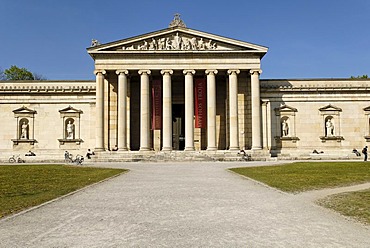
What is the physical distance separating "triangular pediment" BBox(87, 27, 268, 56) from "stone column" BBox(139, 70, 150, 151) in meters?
3.78

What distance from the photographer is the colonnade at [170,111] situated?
4959 centimetres

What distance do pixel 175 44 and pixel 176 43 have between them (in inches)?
7.6

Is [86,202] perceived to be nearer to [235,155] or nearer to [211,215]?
[211,215]

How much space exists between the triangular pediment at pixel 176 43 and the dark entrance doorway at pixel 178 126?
1072cm

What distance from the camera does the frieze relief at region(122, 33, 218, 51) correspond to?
1988 inches

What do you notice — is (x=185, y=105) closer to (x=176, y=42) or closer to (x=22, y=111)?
(x=176, y=42)

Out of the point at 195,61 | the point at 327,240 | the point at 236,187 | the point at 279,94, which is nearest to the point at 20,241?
the point at 327,240

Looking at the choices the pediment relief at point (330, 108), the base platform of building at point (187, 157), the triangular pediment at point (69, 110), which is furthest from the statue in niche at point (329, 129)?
the triangular pediment at point (69, 110)

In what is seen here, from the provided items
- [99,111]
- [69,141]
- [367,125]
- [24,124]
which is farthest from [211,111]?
[24,124]

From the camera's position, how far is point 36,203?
41.7 ft

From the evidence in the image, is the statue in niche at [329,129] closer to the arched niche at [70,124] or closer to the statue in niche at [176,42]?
the statue in niche at [176,42]

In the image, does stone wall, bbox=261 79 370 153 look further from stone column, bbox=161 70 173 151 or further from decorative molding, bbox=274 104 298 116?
stone column, bbox=161 70 173 151

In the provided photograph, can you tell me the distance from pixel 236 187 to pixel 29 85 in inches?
1866

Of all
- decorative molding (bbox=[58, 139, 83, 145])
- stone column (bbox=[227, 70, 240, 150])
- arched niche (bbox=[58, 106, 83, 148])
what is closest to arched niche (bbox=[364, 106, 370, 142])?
stone column (bbox=[227, 70, 240, 150])
